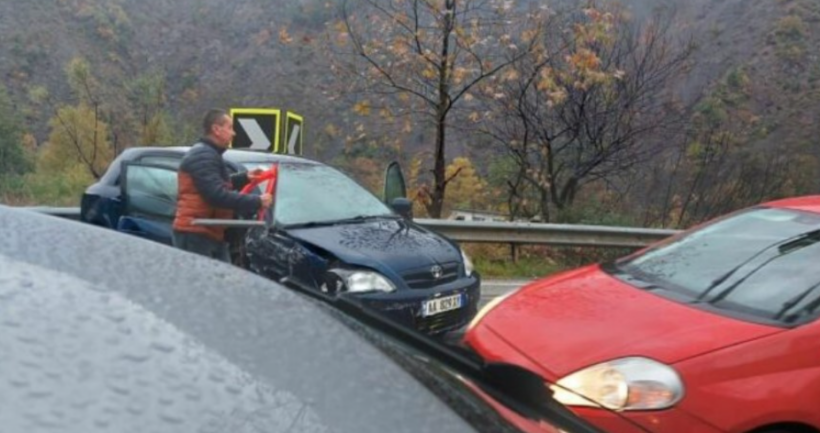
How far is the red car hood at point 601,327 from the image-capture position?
3.51 m

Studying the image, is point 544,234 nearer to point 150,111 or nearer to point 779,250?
point 779,250

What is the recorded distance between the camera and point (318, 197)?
7.00m

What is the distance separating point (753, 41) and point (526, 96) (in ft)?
77.6

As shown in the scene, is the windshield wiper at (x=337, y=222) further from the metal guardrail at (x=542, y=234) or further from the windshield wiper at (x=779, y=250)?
the windshield wiper at (x=779, y=250)

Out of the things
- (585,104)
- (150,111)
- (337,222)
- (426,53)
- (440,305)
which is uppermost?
(426,53)

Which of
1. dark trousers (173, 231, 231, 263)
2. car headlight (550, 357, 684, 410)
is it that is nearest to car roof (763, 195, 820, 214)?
car headlight (550, 357, 684, 410)

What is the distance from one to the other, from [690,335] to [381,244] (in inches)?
122

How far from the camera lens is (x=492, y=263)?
10633 millimetres

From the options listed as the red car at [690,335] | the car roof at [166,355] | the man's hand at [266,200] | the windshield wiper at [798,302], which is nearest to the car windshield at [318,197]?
the man's hand at [266,200]

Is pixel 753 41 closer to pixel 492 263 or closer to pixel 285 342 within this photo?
pixel 492 263

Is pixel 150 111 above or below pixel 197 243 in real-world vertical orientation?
below

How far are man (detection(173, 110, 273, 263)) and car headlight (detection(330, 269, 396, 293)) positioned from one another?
818 millimetres

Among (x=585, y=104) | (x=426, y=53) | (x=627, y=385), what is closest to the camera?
(x=627, y=385)

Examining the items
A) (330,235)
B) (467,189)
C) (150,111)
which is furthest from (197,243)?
(150,111)
